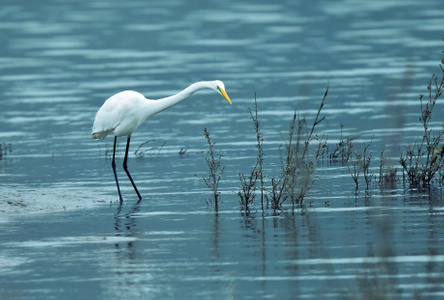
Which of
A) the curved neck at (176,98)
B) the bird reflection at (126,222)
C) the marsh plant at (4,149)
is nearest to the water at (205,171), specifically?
the bird reflection at (126,222)

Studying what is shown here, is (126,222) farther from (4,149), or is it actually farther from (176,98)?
(4,149)

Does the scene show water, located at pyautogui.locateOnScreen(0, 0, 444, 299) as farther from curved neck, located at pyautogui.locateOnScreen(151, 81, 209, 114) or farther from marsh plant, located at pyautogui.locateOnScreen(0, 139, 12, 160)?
curved neck, located at pyautogui.locateOnScreen(151, 81, 209, 114)

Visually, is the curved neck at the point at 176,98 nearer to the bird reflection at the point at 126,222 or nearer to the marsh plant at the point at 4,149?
the bird reflection at the point at 126,222

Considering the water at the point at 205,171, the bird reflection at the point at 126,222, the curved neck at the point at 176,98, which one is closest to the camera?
the water at the point at 205,171

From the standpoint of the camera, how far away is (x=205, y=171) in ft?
43.7

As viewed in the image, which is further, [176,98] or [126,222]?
[176,98]

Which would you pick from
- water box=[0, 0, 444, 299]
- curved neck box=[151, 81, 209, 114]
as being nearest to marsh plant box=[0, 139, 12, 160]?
water box=[0, 0, 444, 299]

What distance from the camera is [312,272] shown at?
7484 mm

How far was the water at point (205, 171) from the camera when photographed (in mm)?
7340

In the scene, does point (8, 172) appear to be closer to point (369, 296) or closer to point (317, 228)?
point (317, 228)

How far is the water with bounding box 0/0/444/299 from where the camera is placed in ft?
24.1

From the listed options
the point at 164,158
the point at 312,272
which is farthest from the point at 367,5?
the point at 312,272

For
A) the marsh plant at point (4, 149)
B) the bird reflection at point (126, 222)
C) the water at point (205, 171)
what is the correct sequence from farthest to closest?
the marsh plant at point (4, 149) < the bird reflection at point (126, 222) < the water at point (205, 171)

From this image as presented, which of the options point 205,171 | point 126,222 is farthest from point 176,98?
point 126,222
